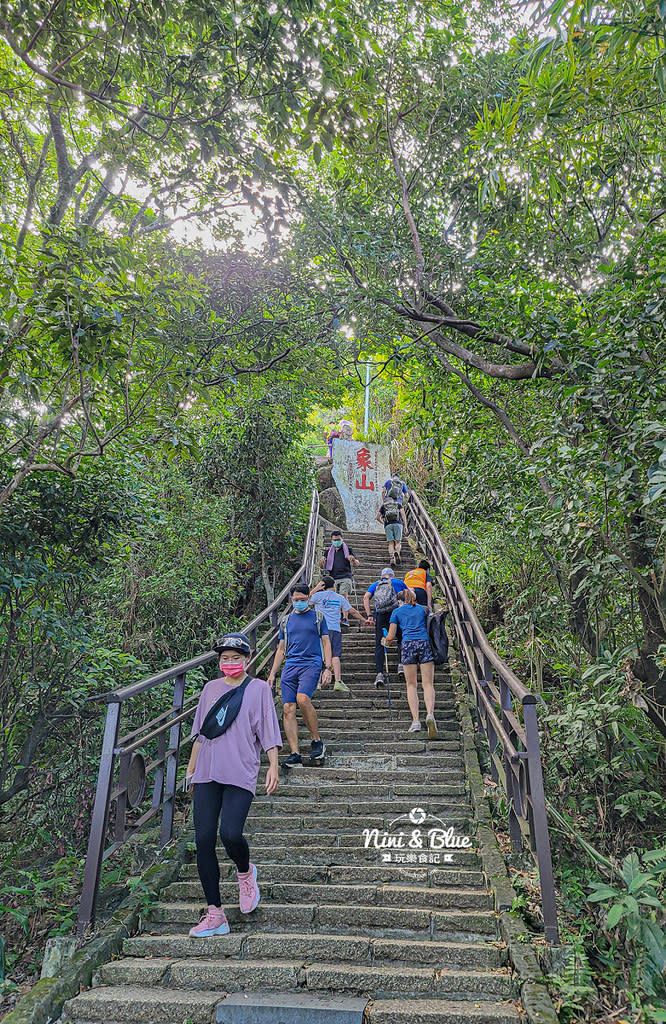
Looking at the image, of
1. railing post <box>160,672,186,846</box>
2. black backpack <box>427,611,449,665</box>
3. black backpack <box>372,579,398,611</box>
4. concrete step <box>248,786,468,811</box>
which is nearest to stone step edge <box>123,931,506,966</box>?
railing post <box>160,672,186,846</box>

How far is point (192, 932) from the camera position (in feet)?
11.4

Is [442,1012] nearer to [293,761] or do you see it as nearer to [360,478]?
[293,761]

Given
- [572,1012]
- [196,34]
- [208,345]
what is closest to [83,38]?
[196,34]

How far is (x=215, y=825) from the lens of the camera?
3.48 metres

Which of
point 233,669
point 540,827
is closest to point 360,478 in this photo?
point 233,669

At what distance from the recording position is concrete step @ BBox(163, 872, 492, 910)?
375 cm

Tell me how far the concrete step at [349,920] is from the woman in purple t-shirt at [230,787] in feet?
0.38

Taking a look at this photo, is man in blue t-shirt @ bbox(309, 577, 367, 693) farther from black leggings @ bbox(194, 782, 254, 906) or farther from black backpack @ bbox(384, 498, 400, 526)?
black backpack @ bbox(384, 498, 400, 526)

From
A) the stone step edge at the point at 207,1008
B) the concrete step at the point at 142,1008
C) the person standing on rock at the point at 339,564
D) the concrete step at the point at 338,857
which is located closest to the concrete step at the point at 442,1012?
the stone step edge at the point at 207,1008

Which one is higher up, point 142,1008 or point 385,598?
point 385,598

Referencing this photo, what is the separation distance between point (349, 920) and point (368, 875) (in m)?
0.42

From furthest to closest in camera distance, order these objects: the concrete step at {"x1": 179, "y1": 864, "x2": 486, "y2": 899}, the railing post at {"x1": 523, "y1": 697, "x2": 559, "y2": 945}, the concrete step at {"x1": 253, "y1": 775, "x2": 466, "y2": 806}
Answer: the concrete step at {"x1": 253, "y1": 775, "x2": 466, "y2": 806}
the concrete step at {"x1": 179, "y1": 864, "x2": 486, "y2": 899}
the railing post at {"x1": 523, "y1": 697, "x2": 559, "y2": 945}

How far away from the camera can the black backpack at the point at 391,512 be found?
37.0 ft

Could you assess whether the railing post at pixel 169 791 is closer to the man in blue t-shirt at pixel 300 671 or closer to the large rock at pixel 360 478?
the man in blue t-shirt at pixel 300 671
